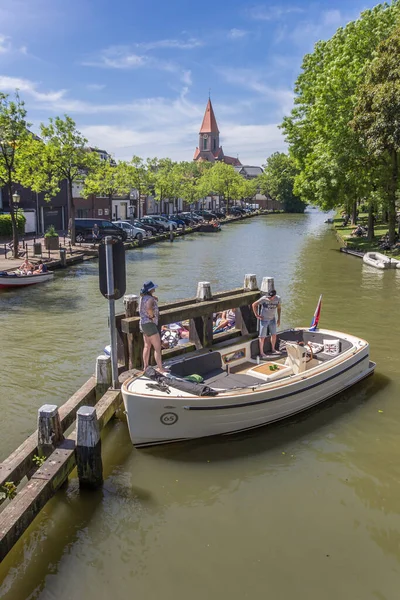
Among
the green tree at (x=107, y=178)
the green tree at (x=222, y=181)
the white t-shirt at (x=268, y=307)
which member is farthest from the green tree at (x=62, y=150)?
the green tree at (x=222, y=181)

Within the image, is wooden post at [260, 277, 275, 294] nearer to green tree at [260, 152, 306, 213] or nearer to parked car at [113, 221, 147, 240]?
parked car at [113, 221, 147, 240]

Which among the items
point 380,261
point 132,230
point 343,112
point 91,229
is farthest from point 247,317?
point 132,230

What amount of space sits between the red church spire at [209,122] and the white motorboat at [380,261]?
5217 inches

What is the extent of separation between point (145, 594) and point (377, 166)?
1279 inches

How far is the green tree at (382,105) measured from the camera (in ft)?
87.8

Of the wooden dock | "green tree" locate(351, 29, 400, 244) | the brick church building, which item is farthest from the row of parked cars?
the brick church building

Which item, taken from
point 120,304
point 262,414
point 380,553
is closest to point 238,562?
point 380,553

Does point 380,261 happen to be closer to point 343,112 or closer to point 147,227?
point 343,112

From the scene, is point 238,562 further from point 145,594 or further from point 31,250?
point 31,250

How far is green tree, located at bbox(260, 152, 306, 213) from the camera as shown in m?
109

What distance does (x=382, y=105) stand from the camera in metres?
27.0

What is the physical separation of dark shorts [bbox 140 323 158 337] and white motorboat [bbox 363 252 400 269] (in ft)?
71.4

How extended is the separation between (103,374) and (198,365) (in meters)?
1.79

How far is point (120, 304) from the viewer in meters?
19.8
